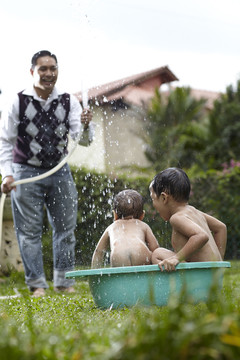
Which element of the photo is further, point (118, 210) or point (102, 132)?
point (102, 132)

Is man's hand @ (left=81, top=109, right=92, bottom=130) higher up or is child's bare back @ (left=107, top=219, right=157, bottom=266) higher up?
man's hand @ (left=81, top=109, right=92, bottom=130)

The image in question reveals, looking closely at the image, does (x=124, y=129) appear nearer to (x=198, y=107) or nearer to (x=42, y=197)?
(x=198, y=107)

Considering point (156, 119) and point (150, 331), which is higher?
point (156, 119)

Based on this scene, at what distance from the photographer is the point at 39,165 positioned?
408cm

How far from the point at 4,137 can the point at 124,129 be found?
1410 cm

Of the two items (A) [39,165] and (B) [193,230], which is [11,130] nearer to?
(A) [39,165]

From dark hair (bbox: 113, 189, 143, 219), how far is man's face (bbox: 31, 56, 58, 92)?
1.65m

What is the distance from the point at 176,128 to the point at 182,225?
551 inches

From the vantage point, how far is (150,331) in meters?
0.89

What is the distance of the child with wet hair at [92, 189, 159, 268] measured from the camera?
2654mm

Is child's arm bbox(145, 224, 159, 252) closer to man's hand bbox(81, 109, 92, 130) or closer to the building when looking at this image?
man's hand bbox(81, 109, 92, 130)

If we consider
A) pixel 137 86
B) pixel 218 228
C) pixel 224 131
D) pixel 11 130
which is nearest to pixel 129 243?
pixel 218 228

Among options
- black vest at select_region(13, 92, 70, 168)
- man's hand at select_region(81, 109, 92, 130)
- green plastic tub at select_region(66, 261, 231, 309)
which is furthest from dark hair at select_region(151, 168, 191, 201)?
black vest at select_region(13, 92, 70, 168)

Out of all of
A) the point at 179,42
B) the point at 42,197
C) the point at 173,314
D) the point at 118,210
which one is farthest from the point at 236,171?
the point at 179,42
